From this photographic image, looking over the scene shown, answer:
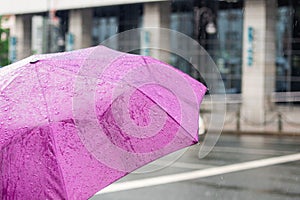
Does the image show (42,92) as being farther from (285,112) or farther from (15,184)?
(285,112)

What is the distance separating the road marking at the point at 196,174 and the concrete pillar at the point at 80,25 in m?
18.6

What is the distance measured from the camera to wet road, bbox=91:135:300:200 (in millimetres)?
8359

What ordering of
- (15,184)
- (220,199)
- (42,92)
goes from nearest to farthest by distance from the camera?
1. (15,184)
2. (42,92)
3. (220,199)

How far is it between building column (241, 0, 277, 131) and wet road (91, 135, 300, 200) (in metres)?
9.86

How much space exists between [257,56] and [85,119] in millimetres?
22657

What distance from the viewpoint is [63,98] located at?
247cm

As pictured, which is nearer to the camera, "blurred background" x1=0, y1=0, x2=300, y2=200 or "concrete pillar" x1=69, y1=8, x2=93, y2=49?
"blurred background" x1=0, y1=0, x2=300, y2=200

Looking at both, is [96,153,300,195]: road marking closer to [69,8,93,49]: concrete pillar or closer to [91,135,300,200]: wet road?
[91,135,300,200]: wet road

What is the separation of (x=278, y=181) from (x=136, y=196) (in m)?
2.83

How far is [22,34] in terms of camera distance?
32.7m

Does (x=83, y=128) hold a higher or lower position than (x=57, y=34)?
higher

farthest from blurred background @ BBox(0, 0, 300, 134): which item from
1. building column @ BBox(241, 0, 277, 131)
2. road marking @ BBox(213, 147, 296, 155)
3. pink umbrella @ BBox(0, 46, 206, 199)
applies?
pink umbrella @ BBox(0, 46, 206, 199)

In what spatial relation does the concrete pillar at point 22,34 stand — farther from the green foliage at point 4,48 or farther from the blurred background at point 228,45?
the green foliage at point 4,48

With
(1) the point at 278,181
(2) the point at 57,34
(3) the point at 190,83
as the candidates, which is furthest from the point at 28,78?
(2) the point at 57,34
